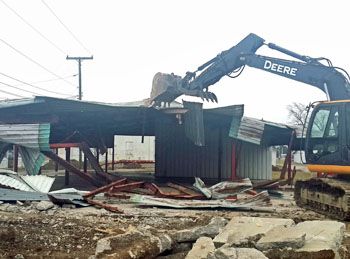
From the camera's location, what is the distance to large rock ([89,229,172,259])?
15.0 ft

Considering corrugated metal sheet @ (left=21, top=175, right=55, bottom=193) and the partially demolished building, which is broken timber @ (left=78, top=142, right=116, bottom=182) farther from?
corrugated metal sheet @ (left=21, top=175, right=55, bottom=193)

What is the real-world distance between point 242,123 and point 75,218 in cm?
714

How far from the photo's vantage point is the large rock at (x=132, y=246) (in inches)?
180

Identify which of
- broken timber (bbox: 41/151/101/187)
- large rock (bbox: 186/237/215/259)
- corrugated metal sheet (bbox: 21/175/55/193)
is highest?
broken timber (bbox: 41/151/101/187)

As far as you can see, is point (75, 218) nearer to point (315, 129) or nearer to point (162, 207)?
point (162, 207)

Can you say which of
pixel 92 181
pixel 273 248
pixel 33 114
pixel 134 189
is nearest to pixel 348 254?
pixel 273 248

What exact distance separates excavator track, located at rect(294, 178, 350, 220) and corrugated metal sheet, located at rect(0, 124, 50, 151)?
25.3ft

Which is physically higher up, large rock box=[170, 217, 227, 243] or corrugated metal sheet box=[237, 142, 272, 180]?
corrugated metal sheet box=[237, 142, 272, 180]

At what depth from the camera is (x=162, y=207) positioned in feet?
31.9

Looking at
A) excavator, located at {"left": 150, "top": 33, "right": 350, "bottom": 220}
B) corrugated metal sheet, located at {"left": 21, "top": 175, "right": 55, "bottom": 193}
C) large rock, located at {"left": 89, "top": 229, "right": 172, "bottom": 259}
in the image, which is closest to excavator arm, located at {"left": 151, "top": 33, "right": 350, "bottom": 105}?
excavator, located at {"left": 150, "top": 33, "right": 350, "bottom": 220}

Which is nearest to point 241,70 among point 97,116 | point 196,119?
point 196,119

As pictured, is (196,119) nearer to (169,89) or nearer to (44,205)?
(169,89)

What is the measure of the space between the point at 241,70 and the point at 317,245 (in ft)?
25.5

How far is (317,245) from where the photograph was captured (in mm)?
4457
